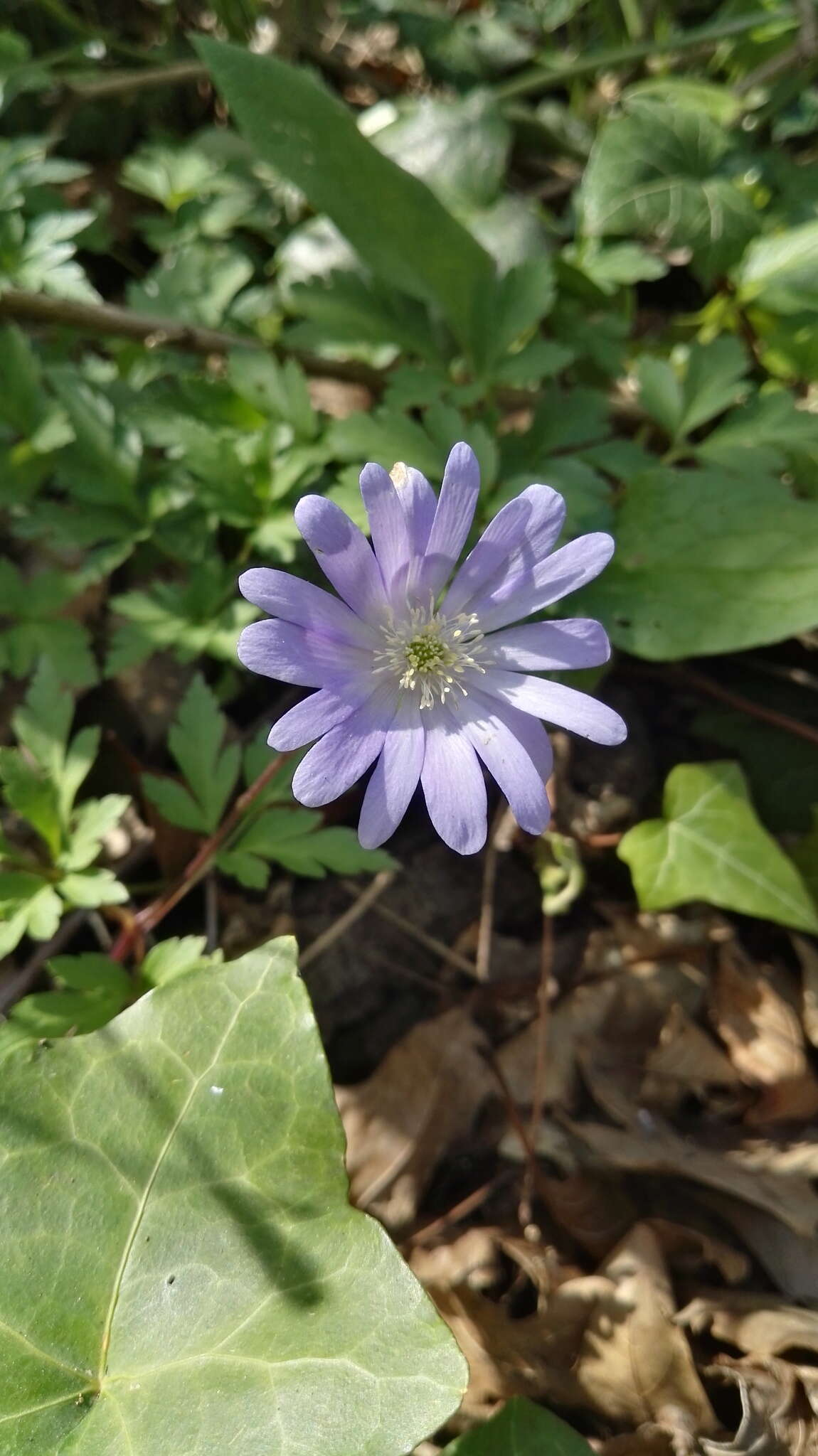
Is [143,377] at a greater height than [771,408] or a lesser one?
greater

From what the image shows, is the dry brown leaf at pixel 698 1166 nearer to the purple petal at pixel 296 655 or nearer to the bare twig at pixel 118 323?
the purple petal at pixel 296 655

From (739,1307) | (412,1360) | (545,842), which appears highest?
(412,1360)

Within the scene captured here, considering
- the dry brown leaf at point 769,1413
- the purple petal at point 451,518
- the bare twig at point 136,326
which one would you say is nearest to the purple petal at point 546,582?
the purple petal at point 451,518

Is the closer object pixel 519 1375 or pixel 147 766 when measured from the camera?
pixel 519 1375

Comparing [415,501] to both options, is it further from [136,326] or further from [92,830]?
[136,326]

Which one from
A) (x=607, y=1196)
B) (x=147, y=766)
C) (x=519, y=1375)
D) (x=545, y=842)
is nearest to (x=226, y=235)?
(x=147, y=766)

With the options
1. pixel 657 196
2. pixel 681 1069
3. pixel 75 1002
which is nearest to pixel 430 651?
pixel 75 1002

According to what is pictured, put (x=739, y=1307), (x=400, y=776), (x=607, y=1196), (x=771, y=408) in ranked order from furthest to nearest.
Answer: (x=771, y=408), (x=607, y=1196), (x=739, y=1307), (x=400, y=776)

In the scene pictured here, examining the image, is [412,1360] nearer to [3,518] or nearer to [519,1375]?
[519,1375]
